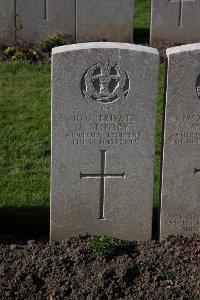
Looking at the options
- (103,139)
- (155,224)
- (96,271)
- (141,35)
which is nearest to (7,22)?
(141,35)

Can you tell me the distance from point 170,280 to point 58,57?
1941 millimetres

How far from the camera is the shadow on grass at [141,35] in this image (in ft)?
40.5

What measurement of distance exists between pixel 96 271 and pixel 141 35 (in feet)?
24.0

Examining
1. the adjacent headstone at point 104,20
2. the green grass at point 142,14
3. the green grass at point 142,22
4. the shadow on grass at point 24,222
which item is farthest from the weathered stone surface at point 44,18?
the shadow on grass at point 24,222

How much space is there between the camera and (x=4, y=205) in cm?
715

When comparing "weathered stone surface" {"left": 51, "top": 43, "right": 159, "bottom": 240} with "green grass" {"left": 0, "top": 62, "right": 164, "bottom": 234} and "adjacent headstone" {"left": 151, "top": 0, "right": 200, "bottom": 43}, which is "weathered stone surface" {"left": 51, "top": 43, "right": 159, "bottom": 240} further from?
"adjacent headstone" {"left": 151, "top": 0, "right": 200, "bottom": 43}

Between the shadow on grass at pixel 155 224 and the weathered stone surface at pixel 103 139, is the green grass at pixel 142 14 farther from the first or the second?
the weathered stone surface at pixel 103 139

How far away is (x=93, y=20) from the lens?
1195 centimetres

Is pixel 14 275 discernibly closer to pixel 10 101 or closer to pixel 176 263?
pixel 176 263

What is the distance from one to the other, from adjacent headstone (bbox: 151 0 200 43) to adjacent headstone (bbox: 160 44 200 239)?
19.5ft

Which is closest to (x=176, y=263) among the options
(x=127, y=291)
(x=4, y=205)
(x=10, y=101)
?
(x=127, y=291)

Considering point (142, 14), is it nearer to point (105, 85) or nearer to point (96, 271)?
point (105, 85)

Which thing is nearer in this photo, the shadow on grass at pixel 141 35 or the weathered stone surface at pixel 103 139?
the weathered stone surface at pixel 103 139

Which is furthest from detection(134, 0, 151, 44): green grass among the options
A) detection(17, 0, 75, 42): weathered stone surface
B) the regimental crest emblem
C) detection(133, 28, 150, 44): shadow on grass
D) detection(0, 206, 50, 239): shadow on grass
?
the regimental crest emblem
